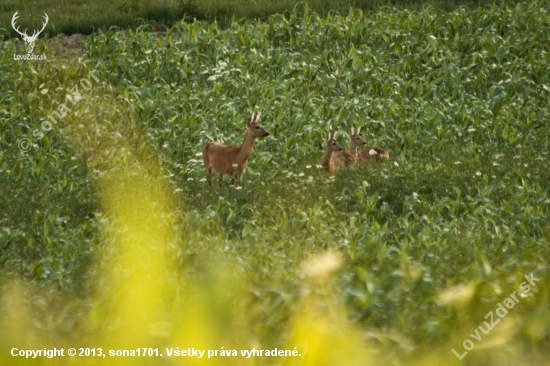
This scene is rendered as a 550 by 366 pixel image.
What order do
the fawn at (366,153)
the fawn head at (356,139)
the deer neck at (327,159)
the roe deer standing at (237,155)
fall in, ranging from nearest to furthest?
the roe deer standing at (237,155)
the deer neck at (327,159)
the fawn at (366,153)
the fawn head at (356,139)

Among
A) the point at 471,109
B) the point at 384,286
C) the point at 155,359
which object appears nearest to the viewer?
the point at 155,359

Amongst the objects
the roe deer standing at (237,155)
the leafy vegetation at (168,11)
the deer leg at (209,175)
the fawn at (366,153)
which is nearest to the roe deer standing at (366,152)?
the fawn at (366,153)

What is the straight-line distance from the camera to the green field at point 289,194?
2.72m

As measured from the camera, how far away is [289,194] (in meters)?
11.3

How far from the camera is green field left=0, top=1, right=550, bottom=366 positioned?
107 inches

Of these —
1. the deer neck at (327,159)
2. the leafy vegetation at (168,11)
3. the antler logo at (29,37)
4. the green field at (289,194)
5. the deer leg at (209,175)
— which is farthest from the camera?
the leafy vegetation at (168,11)

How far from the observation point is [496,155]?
12.3 meters

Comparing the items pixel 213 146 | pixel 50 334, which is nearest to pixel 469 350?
pixel 50 334

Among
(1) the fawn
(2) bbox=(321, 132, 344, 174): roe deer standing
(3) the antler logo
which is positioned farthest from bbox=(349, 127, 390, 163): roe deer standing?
(3) the antler logo

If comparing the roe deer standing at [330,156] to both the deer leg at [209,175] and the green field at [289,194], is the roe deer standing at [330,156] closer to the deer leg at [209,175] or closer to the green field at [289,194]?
the green field at [289,194]

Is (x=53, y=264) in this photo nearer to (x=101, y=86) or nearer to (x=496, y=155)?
(x=496, y=155)

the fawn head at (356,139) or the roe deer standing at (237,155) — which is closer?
the roe deer standing at (237,155)

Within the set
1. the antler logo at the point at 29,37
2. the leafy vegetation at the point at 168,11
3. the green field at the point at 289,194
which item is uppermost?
the leafy vegetation at the point at 168,11

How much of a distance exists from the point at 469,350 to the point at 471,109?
12983mm
